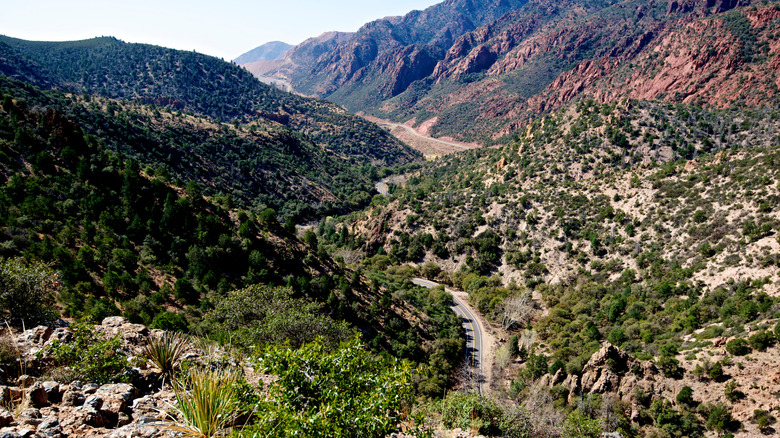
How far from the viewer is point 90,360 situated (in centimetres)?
1073

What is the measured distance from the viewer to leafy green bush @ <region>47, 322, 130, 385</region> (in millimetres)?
10383

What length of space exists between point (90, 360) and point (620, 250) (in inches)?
2498

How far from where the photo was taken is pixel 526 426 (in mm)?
15633

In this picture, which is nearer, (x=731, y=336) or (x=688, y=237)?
(x=731, y=336)

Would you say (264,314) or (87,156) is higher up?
(87,156)

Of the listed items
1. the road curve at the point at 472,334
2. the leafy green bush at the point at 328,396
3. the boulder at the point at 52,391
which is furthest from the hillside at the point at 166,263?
the leafy green bush at the point at 328,396

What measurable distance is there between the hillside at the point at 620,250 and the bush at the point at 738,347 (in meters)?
0.24

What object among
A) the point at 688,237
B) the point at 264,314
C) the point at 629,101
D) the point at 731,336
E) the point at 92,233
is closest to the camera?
the point at 264,314

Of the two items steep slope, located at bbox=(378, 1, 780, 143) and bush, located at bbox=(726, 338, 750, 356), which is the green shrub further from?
steep slope, located at bbox=(378, 1, 780, 143)

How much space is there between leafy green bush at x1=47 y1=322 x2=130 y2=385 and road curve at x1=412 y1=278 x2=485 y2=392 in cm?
3491

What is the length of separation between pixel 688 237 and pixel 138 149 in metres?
101

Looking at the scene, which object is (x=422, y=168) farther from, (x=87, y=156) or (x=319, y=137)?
(x=87, y=156)

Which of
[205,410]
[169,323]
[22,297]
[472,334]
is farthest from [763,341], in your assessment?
[22,297]

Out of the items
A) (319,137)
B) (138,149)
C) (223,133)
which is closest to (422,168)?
(319,137)
